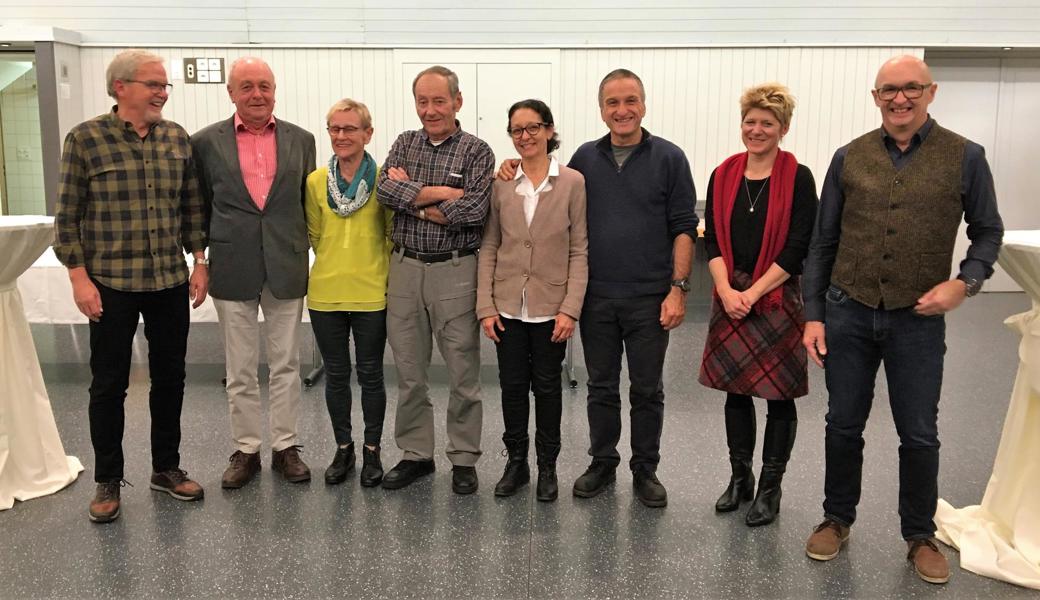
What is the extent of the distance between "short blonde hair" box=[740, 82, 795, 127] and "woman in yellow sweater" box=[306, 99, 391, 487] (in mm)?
1294

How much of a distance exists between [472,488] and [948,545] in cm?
159

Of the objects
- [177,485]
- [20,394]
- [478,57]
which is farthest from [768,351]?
[478,57]

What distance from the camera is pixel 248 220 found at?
114 inches

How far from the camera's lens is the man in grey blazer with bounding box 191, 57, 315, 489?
2887 millimetres

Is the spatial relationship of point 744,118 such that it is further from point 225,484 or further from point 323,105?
point 323,105

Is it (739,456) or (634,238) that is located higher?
(634,238)

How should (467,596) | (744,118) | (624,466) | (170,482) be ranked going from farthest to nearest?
(624,466) < (170,482) < (744,118) < (467,596)

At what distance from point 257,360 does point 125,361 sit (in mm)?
472

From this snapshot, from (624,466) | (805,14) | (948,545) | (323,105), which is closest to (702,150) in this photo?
(805,14)

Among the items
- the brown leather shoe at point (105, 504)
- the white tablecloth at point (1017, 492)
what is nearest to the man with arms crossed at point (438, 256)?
the brown leather shoe at point (105, 504)

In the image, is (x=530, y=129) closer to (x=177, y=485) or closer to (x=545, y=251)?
(x=545, y=251)

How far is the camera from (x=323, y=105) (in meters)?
7.15

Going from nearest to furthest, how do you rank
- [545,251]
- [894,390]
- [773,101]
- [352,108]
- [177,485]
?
[894,390] < [773,101] < [545,251] < [352,108] < [177,485]

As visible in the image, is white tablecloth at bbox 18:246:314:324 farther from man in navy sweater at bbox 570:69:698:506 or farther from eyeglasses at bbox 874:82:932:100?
eyeglasses at bbox 874:82:932:100
